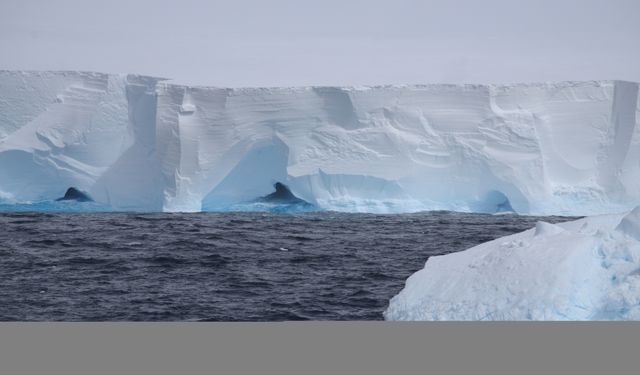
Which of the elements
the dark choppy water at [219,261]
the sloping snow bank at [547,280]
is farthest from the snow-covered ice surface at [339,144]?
the sloping snow bank at [547,280]

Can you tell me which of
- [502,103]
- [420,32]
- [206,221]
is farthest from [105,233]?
[420,32]

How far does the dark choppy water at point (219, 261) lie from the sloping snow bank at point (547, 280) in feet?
3.34

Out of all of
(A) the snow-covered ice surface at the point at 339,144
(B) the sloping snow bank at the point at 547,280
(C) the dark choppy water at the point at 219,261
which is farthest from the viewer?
(A) the snow-covered ice surface at the point at 339,144

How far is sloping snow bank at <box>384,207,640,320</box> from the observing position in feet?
25.0

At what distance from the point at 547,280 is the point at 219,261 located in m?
5.12

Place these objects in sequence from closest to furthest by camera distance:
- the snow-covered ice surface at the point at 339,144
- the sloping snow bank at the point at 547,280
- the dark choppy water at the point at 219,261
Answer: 1. the sloping snow bank at the point at 547,280
2. the dark choppy water at the point at 219,261
3. the snow-covered ice surface at the point at 339,144

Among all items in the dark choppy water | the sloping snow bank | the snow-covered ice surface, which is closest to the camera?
the sloping snow bank

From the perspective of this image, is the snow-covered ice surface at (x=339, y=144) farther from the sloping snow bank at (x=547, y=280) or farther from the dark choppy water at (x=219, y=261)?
the sloping snow bank at (x=547, y=280)

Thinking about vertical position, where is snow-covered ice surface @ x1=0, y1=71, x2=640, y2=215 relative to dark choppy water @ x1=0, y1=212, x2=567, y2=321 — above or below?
above

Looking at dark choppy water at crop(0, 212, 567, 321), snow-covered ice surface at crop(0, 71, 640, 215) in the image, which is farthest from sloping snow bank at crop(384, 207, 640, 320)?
snow-covered ice surface at crop(0, 71, 640, 215)

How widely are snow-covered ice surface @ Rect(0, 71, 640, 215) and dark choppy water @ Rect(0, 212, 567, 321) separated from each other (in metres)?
0.53

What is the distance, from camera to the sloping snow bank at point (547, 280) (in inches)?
300

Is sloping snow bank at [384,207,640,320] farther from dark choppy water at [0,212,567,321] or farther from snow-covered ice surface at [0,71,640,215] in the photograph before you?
snow-covered ice surface at [0,71,640,215]

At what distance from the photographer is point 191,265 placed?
11570 mm
